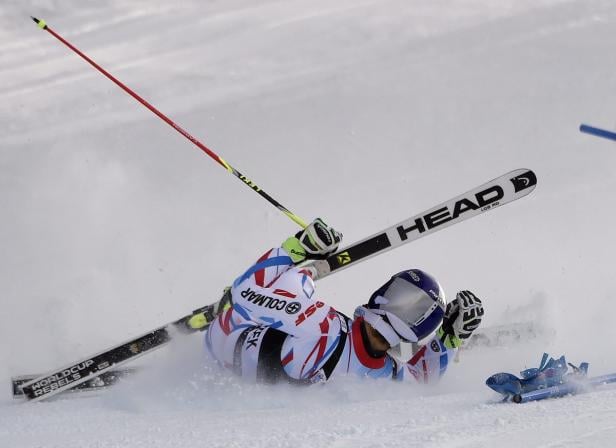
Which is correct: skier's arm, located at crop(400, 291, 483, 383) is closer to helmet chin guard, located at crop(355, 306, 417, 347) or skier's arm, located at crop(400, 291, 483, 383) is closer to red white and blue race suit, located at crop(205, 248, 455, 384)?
red white and blue race suit, located at crop(205, 248, 455, 384)

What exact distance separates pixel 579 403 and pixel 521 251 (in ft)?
13.4

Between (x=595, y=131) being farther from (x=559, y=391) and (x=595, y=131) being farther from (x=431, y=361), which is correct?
(x=431, y=361)

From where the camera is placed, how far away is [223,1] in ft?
42.4

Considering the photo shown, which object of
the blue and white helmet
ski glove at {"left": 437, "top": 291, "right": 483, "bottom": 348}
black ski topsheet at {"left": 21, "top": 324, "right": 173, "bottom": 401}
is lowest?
ski glove at {"left": 437, "top": 291, "right": 483, "bottom": 348}

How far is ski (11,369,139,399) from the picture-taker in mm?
5438

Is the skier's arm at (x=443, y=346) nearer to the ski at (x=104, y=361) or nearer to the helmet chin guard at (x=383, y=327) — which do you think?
the helmet chin guard at (x=383, y=327)

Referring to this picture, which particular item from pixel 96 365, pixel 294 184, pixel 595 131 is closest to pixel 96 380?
pixel 96 365

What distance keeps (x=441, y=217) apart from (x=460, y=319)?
871 mm

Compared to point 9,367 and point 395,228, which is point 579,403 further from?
point 9,367

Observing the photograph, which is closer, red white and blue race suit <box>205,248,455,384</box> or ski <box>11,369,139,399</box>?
red white and blue race suit <box>205,248,455,384</box>

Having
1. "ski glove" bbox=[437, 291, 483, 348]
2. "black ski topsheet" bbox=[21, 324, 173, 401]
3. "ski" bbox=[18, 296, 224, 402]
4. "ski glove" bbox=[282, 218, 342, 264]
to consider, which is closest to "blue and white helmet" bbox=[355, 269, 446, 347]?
"ski glove" bbox=[437, 291, 483, 348]

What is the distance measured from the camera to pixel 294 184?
8625mm

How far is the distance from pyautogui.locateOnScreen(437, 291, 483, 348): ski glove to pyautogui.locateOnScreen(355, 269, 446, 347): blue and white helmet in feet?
0.92

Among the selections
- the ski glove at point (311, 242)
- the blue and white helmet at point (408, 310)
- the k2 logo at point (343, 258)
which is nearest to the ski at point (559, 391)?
the blue and white helmet at point (408, 310)
